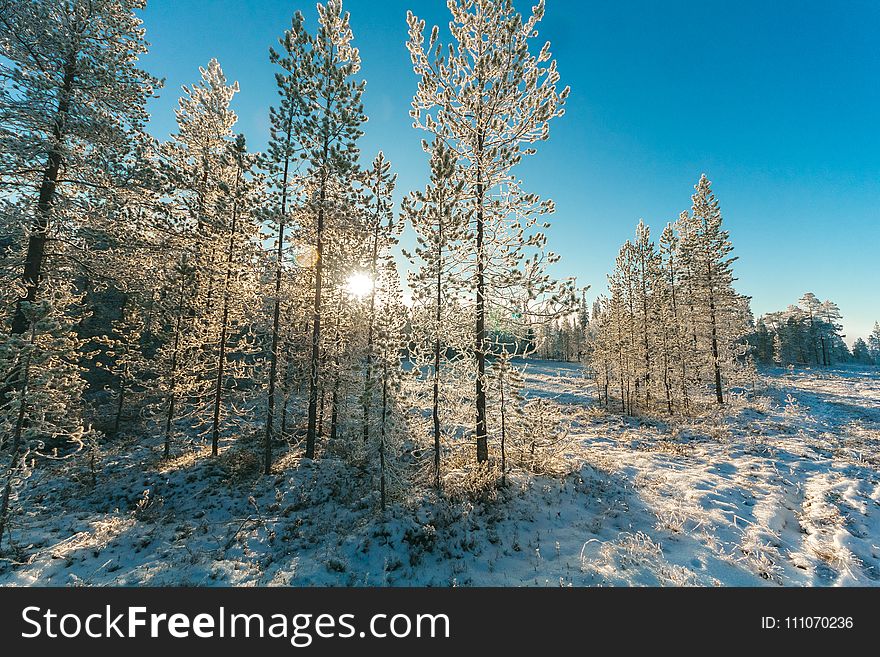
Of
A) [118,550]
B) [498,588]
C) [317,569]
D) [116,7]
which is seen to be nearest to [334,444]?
[118,550]

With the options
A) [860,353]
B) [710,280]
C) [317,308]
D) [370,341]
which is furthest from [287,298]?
[860,353]

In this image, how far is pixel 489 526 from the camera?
818cm

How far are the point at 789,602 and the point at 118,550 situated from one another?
47.6 feet

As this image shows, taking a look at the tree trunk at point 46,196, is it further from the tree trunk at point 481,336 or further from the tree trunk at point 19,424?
the tree trunk at point 481,336

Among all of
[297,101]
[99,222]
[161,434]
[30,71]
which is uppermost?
[297,101]

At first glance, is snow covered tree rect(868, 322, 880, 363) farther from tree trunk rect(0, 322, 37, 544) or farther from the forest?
tree trunk rect(0, 322, 37, 544)

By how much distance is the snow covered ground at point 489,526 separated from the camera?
6.58 meters

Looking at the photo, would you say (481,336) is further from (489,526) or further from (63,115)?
(63,115)

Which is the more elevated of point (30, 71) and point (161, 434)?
point (30, 71)

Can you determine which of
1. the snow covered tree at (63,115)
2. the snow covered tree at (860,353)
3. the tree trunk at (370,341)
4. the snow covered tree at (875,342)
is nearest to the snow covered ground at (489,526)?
the tree trunk at (370,341)

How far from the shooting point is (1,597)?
6000 mm

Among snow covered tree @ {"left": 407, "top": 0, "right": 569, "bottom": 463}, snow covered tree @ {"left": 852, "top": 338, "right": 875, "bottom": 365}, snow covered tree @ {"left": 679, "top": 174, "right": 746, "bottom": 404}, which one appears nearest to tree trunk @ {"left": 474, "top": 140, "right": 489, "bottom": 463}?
snow covered tree @ {"left": 407, "top": 0, "right": 569, "bottom": 463}

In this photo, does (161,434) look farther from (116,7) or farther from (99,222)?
(116,7)

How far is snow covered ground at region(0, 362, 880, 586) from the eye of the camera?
658cm
